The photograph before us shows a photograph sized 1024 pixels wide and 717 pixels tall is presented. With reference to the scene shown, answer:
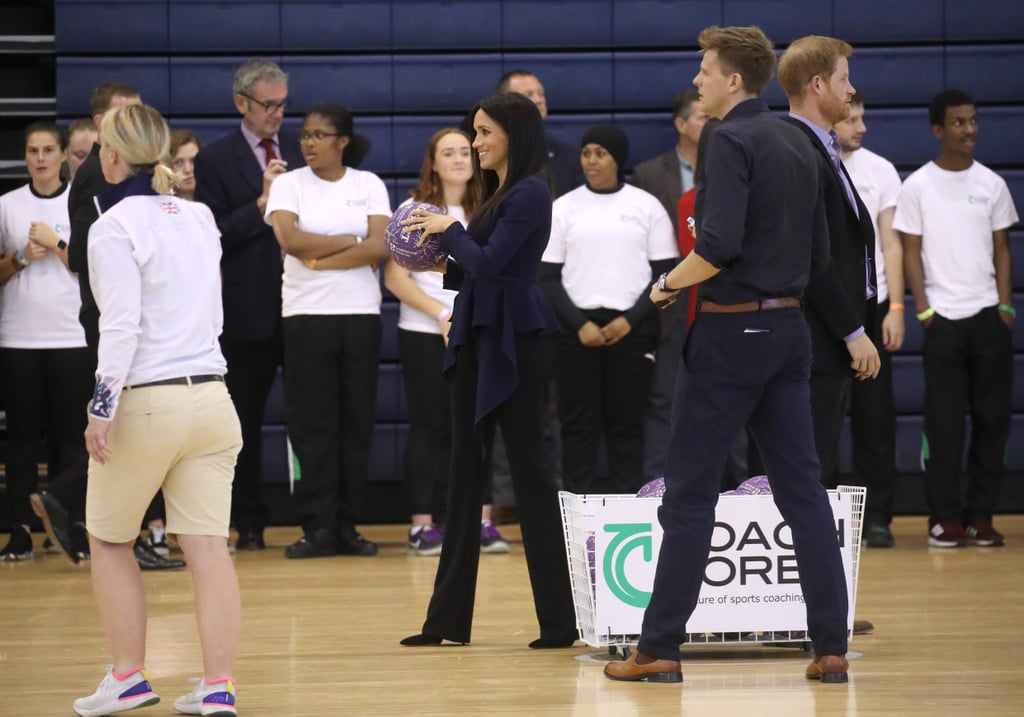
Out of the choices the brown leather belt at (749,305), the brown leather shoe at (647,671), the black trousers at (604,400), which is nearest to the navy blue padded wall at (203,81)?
the black trousers at (604,400)

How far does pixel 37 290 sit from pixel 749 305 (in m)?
3.77

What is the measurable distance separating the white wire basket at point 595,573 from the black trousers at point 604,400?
2289 mm

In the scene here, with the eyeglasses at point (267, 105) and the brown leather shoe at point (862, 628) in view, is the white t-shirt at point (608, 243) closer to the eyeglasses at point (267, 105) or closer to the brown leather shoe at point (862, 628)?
the eyeglasses at point (267, 105)

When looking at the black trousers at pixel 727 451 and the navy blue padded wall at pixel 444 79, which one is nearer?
the black trousers at pixel 727 451

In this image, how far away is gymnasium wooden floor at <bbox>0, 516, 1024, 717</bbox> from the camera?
10.5ft

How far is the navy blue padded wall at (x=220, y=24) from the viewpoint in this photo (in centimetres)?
715

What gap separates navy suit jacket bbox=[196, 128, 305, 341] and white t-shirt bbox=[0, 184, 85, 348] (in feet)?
1.95

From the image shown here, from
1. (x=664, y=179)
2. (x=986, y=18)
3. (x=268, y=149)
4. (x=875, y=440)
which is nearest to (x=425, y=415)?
(x=268, y=149)

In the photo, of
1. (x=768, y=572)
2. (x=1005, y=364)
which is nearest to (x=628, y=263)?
(x=1005, y=364)

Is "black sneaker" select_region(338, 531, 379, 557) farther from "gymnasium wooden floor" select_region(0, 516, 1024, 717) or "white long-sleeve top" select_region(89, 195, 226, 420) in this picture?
"white long-sleeve top" select_region(89, 195, 226, 420)

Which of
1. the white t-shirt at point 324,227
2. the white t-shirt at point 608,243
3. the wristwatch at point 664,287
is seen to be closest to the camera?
the wristwatch at point 664,287

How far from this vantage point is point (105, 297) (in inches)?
121

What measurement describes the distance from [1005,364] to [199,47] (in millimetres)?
3987

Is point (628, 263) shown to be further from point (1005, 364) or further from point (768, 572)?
point (768, 572)
